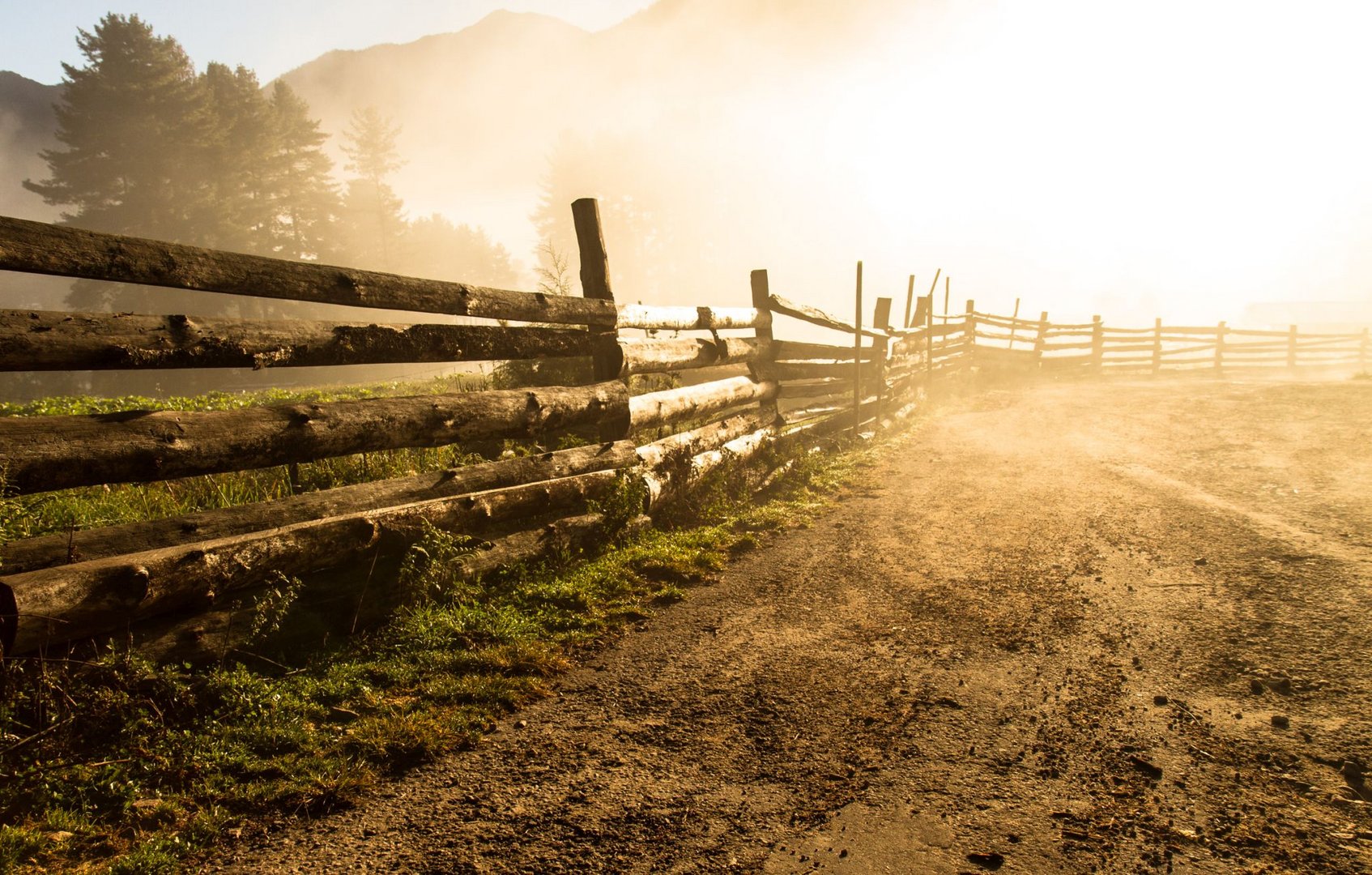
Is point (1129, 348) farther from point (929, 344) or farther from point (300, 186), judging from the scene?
point (300, 186)

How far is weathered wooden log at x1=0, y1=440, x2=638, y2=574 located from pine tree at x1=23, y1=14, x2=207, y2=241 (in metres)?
46.5

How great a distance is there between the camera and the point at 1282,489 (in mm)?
6531

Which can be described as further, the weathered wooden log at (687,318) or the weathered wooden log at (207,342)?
the weathered wooden log at (687,318)

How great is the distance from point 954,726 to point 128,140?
54922mm

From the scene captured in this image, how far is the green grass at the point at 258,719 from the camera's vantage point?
2164 millimetres

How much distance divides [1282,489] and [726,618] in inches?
248

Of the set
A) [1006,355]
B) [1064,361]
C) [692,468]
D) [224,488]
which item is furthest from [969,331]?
[224,488]

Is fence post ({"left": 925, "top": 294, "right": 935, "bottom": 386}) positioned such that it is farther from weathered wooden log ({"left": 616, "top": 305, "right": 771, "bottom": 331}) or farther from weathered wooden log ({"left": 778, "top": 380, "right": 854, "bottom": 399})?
weathered wooden log ({"left": 616, "top": 305, "right": 771, "bottom": 331})

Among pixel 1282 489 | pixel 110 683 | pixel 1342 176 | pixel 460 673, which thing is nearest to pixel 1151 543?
pixel 1282 489

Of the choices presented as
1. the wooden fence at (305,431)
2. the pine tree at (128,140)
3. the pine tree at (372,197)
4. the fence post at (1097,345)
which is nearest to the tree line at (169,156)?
the pine tree at (128,140)

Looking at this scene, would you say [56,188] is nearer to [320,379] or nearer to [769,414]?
[320,379]

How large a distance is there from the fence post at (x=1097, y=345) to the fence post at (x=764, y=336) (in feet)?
65.3

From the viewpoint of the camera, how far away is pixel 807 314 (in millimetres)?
9344

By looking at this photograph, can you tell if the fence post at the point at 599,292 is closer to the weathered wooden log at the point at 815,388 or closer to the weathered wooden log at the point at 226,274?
the weathered wooden log at the point at 226,274
